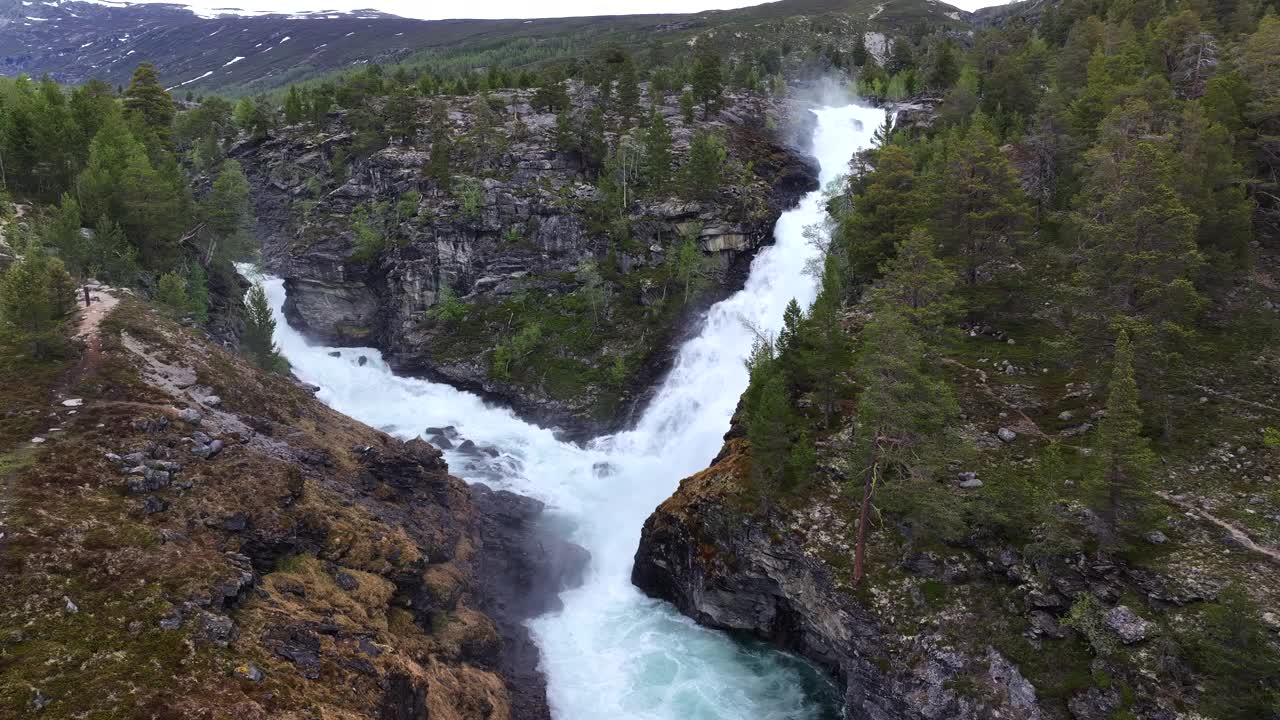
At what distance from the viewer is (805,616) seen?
115 ft

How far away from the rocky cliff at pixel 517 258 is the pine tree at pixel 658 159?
149cm

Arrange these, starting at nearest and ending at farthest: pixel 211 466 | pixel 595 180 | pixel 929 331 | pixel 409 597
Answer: pixel 211 466, pixel 409 597, pixel 929 331, pixel 595 180

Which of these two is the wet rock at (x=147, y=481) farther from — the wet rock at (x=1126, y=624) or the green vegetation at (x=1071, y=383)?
the wet rock at (x=1126, y=624)

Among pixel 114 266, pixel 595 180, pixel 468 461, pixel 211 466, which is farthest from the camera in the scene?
pixel 595 180

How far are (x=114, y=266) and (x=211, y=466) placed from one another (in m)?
26.4

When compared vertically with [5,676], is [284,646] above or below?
below

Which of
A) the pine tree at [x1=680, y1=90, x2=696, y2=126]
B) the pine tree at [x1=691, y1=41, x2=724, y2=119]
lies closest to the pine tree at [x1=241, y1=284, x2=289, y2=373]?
the pine tree at [x1=680, y1=90, x2=696, y2=126]

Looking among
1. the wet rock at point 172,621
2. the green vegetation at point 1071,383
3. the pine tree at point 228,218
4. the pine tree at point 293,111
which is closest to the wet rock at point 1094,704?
the green vegetation at point 1071,383

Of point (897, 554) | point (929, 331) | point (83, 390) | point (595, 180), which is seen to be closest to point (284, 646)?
point (83, 390)

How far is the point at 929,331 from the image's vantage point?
123 ft

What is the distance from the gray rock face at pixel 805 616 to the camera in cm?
2670

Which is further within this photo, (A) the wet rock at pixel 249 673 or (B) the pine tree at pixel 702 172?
(B) the pine tree at pixel 702 172

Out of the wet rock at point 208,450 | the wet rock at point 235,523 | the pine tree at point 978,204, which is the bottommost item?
the wet rock at point 235,523

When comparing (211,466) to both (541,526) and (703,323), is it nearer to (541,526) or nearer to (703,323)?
(541,526)
